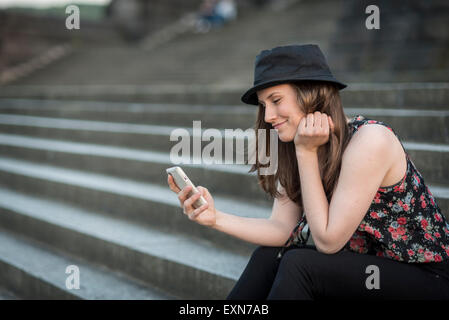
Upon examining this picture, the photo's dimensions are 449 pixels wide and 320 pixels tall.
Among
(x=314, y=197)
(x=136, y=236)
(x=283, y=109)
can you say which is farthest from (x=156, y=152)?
(x=314, y=197)

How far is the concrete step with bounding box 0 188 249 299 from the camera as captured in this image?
277 cm

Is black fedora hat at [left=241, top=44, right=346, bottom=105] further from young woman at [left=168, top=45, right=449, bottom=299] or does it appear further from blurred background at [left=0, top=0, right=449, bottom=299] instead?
blurred background at [left=0, top=0, right=449, bottom=299]

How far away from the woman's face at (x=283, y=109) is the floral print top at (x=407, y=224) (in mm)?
255

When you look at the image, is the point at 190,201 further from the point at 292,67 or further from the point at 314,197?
the point at 292,67

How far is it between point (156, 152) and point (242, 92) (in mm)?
1291

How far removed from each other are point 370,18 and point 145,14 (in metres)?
11.1

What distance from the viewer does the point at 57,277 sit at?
3.12 m

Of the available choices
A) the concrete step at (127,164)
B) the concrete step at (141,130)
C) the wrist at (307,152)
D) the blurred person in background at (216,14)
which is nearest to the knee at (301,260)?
the wrist at (307,152)

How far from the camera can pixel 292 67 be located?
1.84 m

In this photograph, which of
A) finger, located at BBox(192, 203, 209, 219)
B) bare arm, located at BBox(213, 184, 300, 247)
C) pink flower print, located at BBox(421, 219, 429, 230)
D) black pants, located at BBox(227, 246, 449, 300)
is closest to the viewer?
black pants, located at BBox(227, 246, 449, 300)

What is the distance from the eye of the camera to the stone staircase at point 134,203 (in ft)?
9.64

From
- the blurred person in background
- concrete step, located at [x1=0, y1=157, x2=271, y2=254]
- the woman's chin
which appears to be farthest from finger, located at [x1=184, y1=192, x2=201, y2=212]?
the blurred person in background

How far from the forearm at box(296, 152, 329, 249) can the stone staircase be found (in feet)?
3.04

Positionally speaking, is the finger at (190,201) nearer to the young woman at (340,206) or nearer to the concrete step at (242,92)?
the young woman at (340,206)
